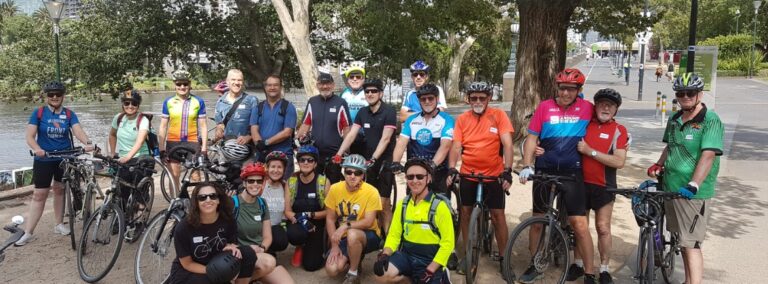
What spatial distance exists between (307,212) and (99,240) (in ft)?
6.03

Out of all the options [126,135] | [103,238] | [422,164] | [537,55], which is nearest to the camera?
[422,164]

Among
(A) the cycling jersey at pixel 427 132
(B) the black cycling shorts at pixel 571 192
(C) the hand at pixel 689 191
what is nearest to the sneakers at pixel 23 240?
(A) the cycling jersey at pixel 427 132

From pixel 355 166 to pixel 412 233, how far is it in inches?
31.8

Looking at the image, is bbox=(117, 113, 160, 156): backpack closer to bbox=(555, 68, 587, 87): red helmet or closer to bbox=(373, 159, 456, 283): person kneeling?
bbox=(373, 159, 456, 283): person kneeling

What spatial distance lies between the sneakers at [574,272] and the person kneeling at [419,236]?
129 cm

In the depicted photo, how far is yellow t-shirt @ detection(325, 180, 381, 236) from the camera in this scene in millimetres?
4992

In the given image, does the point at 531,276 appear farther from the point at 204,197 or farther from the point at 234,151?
the point at 234,151

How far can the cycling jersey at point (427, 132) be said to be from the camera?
520 cm

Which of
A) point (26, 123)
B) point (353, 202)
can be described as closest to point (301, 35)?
point (353, 202)

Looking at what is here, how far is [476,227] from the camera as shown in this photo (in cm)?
471

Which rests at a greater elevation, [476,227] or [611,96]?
[611,96]

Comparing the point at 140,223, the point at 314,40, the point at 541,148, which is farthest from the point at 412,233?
the point at 314,40

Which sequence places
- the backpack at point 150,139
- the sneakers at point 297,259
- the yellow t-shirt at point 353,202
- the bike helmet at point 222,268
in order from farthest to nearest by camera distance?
the backpack at point 150,139
the sneakers at point 297,259
the yellow t-shirt at point 353,202
the bike helmet at point 222,268

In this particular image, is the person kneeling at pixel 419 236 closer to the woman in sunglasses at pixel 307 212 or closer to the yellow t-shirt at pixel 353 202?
the yellow t-shirt at pixel 353 202
